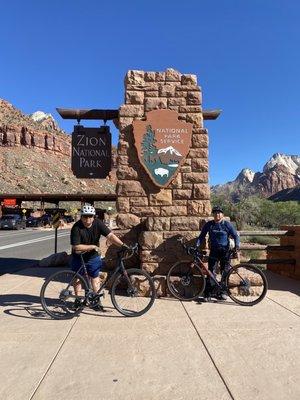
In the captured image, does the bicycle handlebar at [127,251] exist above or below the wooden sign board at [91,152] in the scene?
below

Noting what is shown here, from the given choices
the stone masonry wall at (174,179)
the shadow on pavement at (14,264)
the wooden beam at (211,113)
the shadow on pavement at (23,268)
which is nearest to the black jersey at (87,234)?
the stone masonry wall at (174,179)

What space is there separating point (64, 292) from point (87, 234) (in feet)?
2.95

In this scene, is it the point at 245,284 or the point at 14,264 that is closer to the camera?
the point at 245,284

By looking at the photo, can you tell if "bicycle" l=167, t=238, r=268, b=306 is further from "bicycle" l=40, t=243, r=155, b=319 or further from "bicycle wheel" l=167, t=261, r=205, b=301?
"bicycle" l=40, t=243, r=155, b=319

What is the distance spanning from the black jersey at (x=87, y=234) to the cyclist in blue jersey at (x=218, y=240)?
1808 mm

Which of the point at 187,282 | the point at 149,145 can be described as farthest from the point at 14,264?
the point at 187,282

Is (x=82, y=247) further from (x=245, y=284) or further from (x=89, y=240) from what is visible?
(x=245, y=284)

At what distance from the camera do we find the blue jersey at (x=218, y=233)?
7461 mm

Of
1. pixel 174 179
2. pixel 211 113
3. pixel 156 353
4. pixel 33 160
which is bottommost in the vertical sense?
pixel 156 353

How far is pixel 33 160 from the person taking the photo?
10656cm

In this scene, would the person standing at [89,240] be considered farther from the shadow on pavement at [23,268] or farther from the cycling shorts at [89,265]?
the shadow on pavement at [23,268]

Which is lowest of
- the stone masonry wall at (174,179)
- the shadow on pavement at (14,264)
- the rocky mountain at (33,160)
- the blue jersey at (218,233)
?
the shadow on pavement at (14,264)

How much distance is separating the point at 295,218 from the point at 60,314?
3179cm

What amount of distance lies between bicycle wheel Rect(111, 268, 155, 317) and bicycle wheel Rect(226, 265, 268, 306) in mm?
1450
